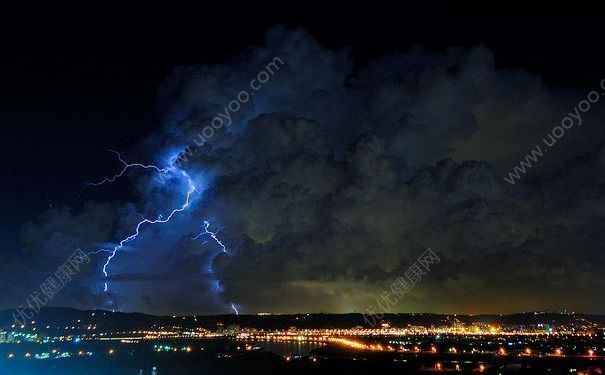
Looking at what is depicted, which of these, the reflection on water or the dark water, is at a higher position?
the reflection on water

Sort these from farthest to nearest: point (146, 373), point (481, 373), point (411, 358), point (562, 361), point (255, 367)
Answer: point (411, 358)
point (562, 361)
point (255, 367)
point (146, 373)
point (481, 373)

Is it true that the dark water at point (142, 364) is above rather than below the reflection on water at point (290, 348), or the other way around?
below

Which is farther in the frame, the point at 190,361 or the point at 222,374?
the point at 190,361

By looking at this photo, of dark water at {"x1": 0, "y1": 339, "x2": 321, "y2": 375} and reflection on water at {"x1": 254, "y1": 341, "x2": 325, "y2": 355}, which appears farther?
reflection on water at {"x1": 254, "y1": 341, "x2": 325, "y2": 355}

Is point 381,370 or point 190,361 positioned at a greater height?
point 190,361

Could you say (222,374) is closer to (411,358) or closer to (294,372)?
(294,372)

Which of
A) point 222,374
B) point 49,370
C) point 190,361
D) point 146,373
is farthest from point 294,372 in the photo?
point 49,370

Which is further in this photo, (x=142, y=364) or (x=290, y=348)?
(x=290, y=348)

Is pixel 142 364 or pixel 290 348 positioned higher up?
Result: pixel 290 348

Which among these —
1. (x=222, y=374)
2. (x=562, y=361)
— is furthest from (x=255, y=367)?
(x=562, y=361)

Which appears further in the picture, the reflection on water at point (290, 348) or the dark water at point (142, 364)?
the reflection on water at point (290, 348)

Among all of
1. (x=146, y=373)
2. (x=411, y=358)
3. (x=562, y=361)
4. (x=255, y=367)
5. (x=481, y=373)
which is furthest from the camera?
(x=411, y=358)
